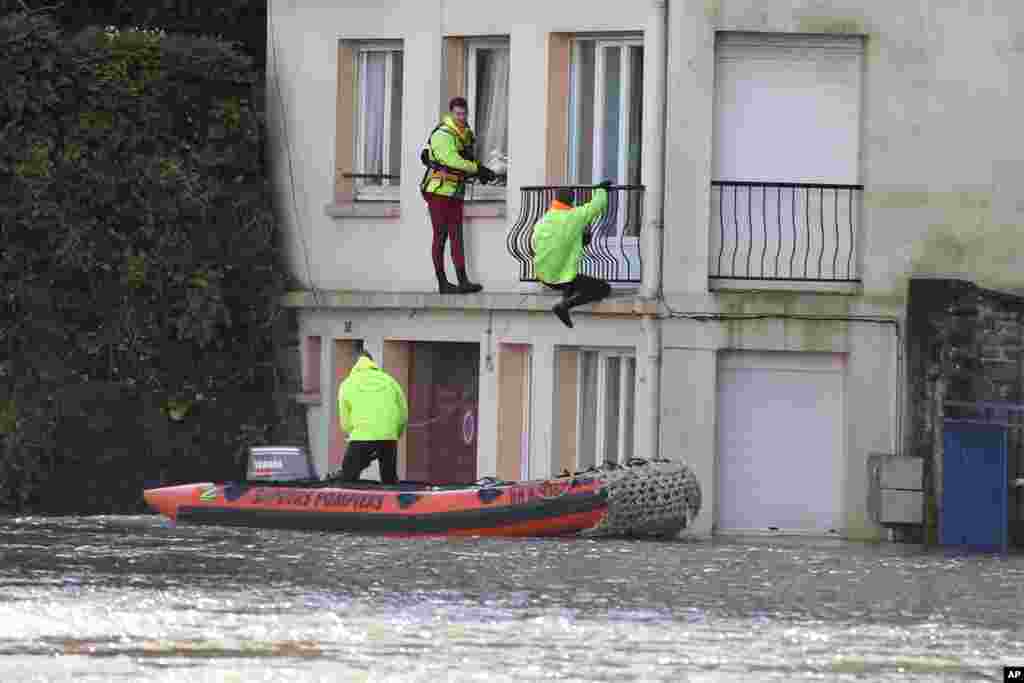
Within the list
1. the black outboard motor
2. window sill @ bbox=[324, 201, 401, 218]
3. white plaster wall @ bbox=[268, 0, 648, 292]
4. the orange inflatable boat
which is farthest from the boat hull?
window sill @ bbox=[324, 201, 401, 218]

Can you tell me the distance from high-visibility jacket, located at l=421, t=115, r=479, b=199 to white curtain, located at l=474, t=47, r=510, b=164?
37.6 inches

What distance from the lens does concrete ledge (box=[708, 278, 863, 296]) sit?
33594 millimetres

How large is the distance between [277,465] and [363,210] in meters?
4.61

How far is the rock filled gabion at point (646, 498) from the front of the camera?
2998 cm

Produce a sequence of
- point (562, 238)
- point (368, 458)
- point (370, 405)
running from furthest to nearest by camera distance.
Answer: point (562, 238) → point (368, 458) → point (370, 405)

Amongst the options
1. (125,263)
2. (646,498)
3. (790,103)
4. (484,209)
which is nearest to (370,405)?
(646,498)

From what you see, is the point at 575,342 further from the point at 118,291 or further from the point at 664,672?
the point at 664,672

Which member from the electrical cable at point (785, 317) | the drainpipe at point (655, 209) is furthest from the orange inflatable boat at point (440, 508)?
the electrical cable at point (785, 317)

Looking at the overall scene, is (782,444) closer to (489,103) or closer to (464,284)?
(464,284)

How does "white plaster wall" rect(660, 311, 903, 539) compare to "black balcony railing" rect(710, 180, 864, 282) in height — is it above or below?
below

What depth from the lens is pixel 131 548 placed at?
29.3 m

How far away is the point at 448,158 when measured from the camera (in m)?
33.7

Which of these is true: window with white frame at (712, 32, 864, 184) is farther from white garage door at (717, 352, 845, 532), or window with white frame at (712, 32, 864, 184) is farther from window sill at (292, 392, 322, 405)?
window sill at (292, 392, 322, 405)

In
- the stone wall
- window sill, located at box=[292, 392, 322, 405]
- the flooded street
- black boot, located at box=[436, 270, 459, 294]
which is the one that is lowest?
the flooded street
